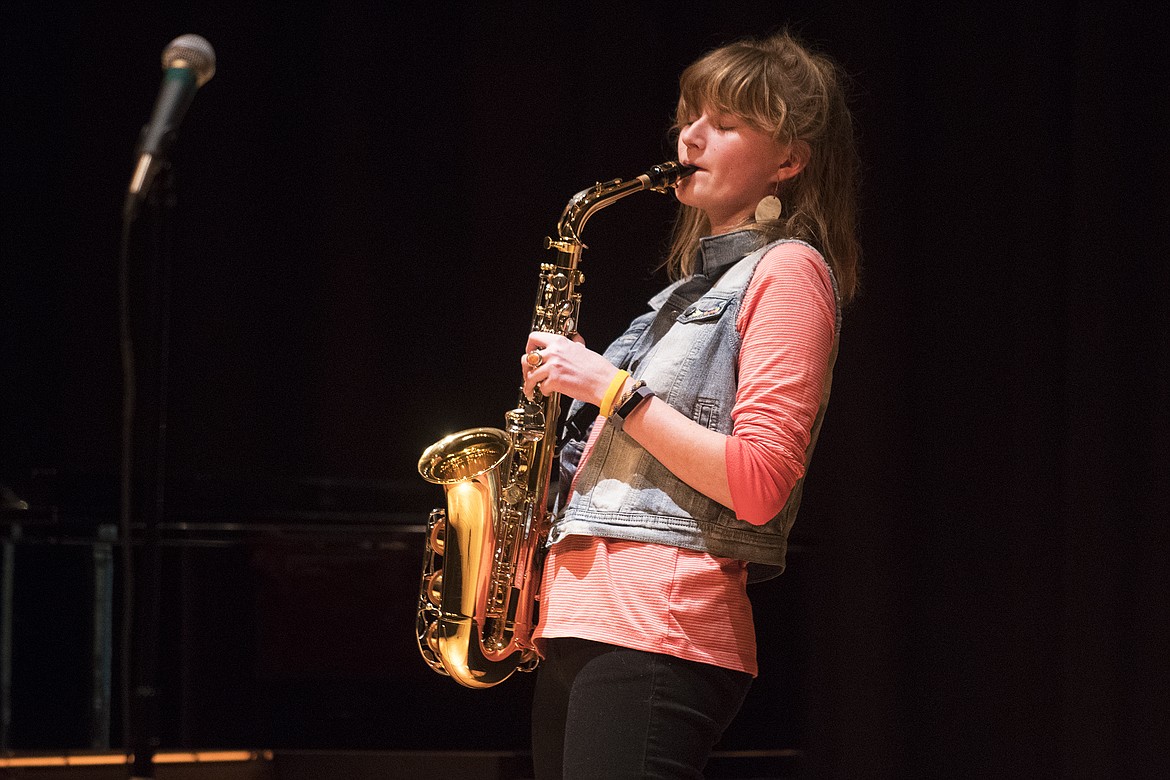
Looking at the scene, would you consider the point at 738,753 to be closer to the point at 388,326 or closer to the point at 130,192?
the point at 388,326

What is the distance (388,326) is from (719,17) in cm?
152

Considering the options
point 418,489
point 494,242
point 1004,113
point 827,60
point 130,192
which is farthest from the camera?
point 494,242

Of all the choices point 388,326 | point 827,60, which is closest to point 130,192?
point 827,60

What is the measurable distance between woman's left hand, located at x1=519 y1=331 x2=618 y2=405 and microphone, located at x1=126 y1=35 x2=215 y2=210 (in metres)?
0.55

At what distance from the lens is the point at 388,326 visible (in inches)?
164

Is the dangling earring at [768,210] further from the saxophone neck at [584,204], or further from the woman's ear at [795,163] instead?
the saxophone neck at [584,204]

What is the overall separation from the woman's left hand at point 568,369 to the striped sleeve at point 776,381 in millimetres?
183

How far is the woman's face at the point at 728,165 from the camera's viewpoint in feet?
5.62

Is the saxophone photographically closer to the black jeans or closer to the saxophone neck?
the saxophone neck

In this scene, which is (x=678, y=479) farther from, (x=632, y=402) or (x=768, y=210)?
(x=768, y=210)

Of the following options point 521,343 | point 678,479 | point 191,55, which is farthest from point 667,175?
point 521,343

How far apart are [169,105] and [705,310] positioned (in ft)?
2.40

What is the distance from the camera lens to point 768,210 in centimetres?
173

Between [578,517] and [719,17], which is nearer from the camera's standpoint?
[578,517]
